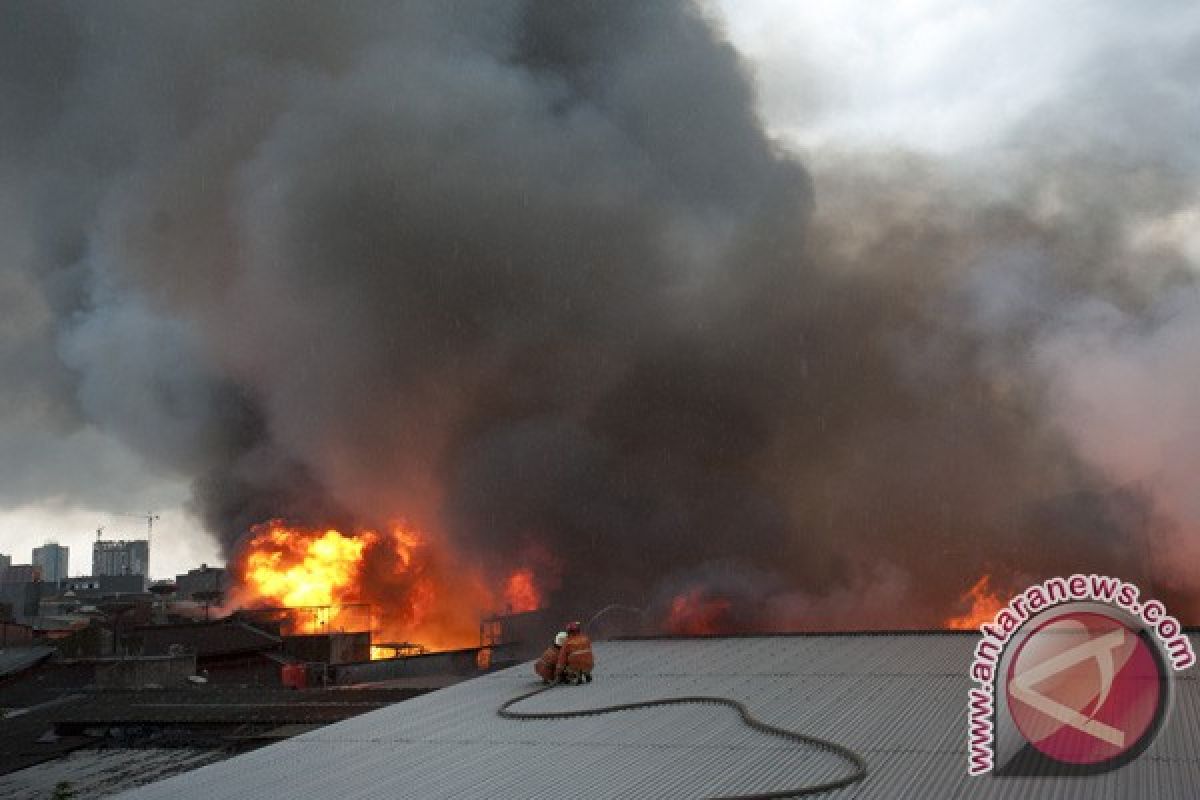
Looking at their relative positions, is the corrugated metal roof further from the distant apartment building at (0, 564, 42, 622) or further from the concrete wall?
the distant apartment building at (0, 564, 42, 622)

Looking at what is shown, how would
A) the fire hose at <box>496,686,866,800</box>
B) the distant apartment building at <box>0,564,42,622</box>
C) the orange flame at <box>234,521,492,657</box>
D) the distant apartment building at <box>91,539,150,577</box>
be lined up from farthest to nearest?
the distant apartment building at <box>91,539,150,577</box>
the distant apartment building at <box>0,564,42,622</box>
the orange flame at <box>234,521,492,657</box>
the fire hose at <box>496,686,866,800</box>

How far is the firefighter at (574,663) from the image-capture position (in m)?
12.5

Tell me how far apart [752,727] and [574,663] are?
4.05 meters

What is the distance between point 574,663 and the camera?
12562mm

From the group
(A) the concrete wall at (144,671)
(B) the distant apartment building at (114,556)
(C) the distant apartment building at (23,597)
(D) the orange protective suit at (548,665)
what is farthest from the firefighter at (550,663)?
(B) the distant apartment building at (114,556)

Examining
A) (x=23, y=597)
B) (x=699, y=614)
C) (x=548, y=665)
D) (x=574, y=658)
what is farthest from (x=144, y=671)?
(x=23, y=597)

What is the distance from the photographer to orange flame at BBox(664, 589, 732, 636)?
1494 inches

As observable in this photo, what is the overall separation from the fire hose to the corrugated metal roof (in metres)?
0.12

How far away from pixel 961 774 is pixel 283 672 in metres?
29.3

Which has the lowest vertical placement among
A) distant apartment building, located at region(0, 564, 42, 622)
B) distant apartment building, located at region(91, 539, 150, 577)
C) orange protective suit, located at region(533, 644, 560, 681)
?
orange protective suit, located at region(533, 644, 560, 681)

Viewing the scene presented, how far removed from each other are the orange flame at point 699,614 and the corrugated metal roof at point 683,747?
82.7 feet

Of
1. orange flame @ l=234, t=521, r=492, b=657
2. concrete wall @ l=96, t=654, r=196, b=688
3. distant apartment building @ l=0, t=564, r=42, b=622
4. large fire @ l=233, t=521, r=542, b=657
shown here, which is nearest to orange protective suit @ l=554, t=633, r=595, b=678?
concrete wall @ l=96, t=654, r=196, b=688

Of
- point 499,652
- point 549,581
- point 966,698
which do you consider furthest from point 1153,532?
point 549,581

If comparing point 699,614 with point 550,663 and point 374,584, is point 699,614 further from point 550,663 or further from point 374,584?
point 550,663
